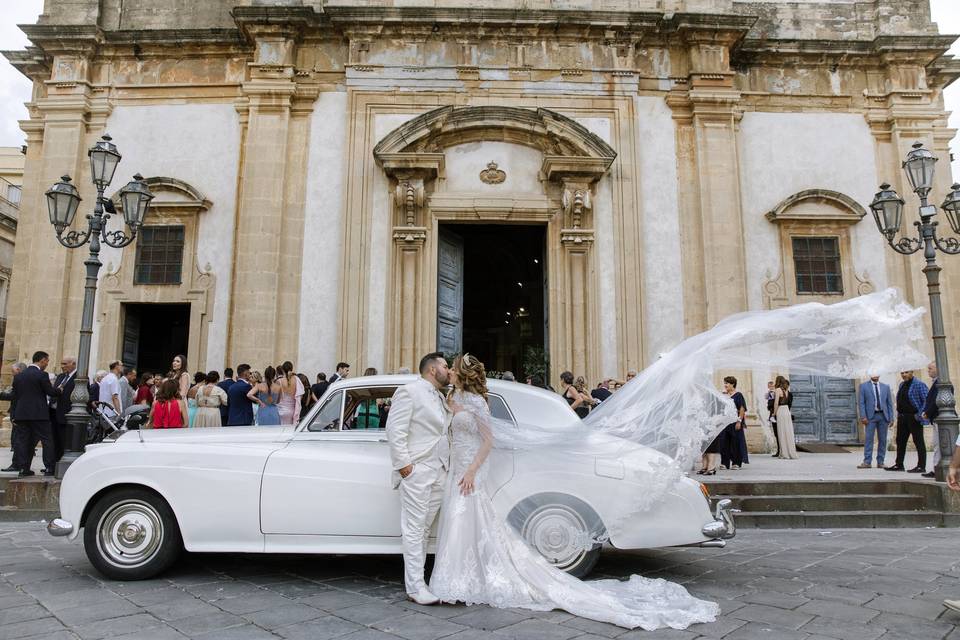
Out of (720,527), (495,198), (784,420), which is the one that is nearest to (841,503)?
(784,420)

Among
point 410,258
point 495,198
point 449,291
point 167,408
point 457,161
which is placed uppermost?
point 457,161

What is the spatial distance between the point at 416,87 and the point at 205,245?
211 inches

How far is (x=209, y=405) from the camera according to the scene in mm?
9461

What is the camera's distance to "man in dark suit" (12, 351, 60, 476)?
27.9 ft

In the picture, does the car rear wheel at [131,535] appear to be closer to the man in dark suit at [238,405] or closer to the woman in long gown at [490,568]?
the woman in long gown at [490,568]

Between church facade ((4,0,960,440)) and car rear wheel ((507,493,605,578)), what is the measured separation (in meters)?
8.30

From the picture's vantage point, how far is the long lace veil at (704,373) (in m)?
4.83

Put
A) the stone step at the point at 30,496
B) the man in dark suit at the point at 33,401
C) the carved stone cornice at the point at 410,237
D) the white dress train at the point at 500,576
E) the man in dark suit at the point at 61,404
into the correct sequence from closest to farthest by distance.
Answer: the white dress train at the point at 500,576 → the stone step at the point at 30,496 → the man in dark suit at the point at 33,401 → the man in dark suit at the point at 61,404 → the carved stone cornice at the point at 410,237

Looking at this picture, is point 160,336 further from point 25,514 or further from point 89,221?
point 25,514

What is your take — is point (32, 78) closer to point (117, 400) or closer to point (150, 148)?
point (150, 148)

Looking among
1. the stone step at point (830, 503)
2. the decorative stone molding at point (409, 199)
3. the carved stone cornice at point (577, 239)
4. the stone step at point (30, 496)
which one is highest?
the decorative stone molding at point (409, 199)

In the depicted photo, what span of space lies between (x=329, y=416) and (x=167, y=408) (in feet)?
14.2

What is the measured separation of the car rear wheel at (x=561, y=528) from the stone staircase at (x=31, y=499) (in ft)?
19.0

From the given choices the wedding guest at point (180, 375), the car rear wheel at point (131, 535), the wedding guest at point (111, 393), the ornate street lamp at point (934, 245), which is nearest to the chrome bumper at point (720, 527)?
the car rear wheel at point (131, 535)
